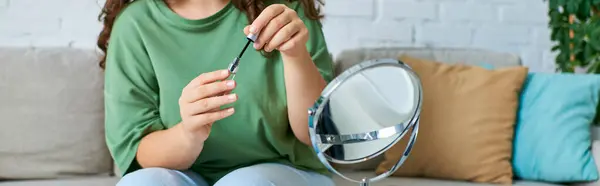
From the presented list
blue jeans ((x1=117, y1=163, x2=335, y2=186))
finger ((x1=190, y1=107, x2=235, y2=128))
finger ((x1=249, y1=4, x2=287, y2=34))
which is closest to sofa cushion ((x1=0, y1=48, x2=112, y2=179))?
blue jeans ((x1=117, y1=163, x2=335, y2=186))

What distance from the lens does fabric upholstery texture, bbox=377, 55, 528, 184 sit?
1.63 meters

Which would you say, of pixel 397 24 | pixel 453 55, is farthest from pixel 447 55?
pixel 397 24

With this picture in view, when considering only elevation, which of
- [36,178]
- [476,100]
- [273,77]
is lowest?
[36,178]

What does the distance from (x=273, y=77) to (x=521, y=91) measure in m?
0.82

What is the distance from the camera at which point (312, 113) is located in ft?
2.48

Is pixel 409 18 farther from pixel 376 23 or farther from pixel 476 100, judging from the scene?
pixel 476 100

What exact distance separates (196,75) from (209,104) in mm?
253

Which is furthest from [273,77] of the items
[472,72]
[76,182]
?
[472,72]

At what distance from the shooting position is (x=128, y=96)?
3.78ft

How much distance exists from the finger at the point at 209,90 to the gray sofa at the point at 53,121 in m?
0.68

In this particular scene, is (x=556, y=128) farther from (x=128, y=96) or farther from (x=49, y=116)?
(x=49, y=116)

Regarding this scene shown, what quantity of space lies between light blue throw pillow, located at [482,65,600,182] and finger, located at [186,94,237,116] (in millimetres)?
979

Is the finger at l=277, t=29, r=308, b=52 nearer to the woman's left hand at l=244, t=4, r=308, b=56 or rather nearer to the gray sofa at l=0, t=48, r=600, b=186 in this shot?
the woman's left hand at l=244, t=4, r=308, b=56

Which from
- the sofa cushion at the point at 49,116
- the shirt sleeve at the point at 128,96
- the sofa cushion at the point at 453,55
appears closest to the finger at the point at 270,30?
the shirt sleeve at the point at 128,96
